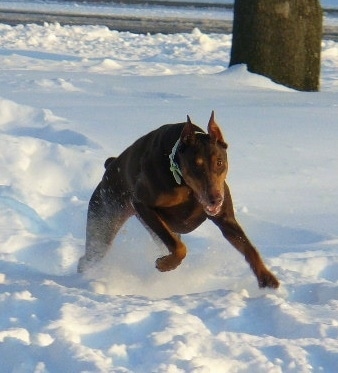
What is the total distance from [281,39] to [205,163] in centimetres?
748

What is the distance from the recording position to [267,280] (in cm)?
581

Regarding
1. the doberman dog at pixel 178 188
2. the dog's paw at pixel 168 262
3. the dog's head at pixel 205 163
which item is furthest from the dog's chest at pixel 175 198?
the dog's paw at pixel 168 262

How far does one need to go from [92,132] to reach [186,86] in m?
2.65

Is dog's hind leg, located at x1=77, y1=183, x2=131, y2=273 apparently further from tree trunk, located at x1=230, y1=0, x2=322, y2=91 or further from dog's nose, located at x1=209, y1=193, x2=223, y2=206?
tree trunk, located at x1=230, y1=0, x2=322, y2=91

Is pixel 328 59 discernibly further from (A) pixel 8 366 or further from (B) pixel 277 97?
(A) pixel 8 366

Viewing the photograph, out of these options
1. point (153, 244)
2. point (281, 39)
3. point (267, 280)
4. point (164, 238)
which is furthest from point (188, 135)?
point (281, 39)

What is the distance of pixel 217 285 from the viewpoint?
6480 mm

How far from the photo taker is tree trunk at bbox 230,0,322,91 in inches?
495

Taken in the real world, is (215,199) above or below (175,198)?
above

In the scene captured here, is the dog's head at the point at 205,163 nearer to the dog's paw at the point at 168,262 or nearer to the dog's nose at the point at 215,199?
the dog's nose at the point at 215,199

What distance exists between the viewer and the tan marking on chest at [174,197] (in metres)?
5.67

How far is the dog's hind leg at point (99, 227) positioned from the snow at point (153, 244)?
0.12 meters

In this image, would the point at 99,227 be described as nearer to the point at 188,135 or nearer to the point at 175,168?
the point at 175,168

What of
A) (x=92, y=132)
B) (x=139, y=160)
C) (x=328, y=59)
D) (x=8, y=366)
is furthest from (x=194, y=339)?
(x=328, y=59)
